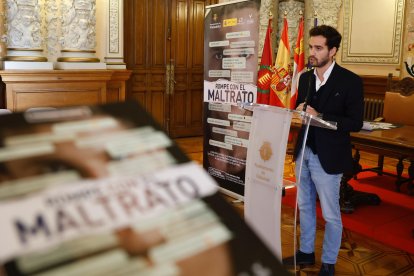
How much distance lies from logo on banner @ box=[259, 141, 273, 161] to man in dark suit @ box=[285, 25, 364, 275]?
191 millimetres

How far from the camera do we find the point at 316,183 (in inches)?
108

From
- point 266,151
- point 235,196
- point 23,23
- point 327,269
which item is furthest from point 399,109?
point 23,23

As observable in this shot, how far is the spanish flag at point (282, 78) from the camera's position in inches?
206

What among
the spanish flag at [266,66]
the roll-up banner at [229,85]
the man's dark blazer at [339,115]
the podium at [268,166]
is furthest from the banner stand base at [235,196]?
the man's dark blazer at [339,115]

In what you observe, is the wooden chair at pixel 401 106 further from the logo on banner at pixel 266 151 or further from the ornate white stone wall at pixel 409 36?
the logo on banner at pixel 266 151

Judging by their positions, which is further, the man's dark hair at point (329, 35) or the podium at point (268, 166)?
the man's dark hair at point (329, 35)

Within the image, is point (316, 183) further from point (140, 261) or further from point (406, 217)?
point (140, 261)

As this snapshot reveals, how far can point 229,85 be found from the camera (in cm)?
450

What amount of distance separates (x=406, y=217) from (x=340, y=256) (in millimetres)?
1065

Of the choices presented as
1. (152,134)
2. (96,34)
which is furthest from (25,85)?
(152,134)

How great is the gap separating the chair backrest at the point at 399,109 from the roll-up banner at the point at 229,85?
1683 millimetres

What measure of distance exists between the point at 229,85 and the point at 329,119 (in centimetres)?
202

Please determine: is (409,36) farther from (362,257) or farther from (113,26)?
(113,26)

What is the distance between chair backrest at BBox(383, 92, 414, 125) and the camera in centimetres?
482
